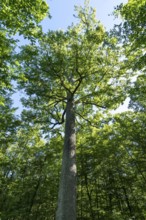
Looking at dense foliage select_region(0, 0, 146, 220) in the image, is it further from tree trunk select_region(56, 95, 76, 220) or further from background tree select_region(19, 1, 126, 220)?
tree trunk select_region(56, 95, 76, 220)

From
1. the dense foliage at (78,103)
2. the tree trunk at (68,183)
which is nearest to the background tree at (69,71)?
the dense foliage at (78,103)

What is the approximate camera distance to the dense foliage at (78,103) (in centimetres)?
669

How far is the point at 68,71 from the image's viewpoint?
9.51m

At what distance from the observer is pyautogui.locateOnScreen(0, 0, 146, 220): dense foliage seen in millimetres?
6688

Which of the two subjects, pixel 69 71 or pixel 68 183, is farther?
pixel 69 71

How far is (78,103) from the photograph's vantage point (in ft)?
31.9

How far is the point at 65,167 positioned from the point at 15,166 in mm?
12500

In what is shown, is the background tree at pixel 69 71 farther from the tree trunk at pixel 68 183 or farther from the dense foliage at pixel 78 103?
the tree trunk at pixel 68 183

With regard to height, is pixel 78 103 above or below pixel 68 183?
above

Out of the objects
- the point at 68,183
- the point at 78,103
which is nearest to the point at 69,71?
the point at 78,103

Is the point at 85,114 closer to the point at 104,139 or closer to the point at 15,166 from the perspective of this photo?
the point at 104,139

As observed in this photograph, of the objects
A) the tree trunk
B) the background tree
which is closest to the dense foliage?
the background tree

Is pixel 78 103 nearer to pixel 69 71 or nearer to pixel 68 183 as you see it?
pixel 69 71

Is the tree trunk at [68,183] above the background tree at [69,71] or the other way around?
the other way around
